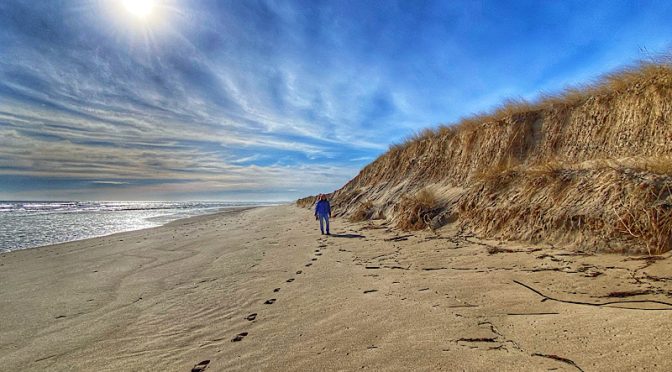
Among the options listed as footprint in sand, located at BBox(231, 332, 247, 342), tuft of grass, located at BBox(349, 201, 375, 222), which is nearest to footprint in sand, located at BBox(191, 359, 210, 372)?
footprint in sand, located at BBox(231, 332, 247, 342)

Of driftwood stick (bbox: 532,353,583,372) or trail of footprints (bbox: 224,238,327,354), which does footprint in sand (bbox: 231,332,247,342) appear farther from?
driftwood stick (bbox: 532,353,583,372)

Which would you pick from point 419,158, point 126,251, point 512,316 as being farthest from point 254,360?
point 419,158

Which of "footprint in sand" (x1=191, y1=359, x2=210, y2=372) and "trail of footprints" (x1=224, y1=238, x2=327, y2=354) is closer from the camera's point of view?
"footprint in sand" (x1=191, y1=359, x2=210, y2=372)

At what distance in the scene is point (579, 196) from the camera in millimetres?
6570

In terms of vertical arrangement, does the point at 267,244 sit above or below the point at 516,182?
below

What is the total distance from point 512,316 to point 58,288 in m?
7.76

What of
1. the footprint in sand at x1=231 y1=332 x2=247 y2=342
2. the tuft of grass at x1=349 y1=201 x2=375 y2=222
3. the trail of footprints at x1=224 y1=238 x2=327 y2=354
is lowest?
the footprint in sand at x1=231 y1=332 x2=247 y2=342

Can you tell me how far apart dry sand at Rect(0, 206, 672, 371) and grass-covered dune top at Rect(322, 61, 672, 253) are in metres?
0.77

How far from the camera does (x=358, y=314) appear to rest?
12.9 feet

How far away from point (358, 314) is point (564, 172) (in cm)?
629

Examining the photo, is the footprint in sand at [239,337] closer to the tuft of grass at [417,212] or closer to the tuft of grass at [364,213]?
the tuft of grass at [417,212]

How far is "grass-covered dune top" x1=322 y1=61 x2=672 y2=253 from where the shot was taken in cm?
566

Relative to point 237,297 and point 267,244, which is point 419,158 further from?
point 237,297

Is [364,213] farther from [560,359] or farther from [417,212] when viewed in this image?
[560,359]
